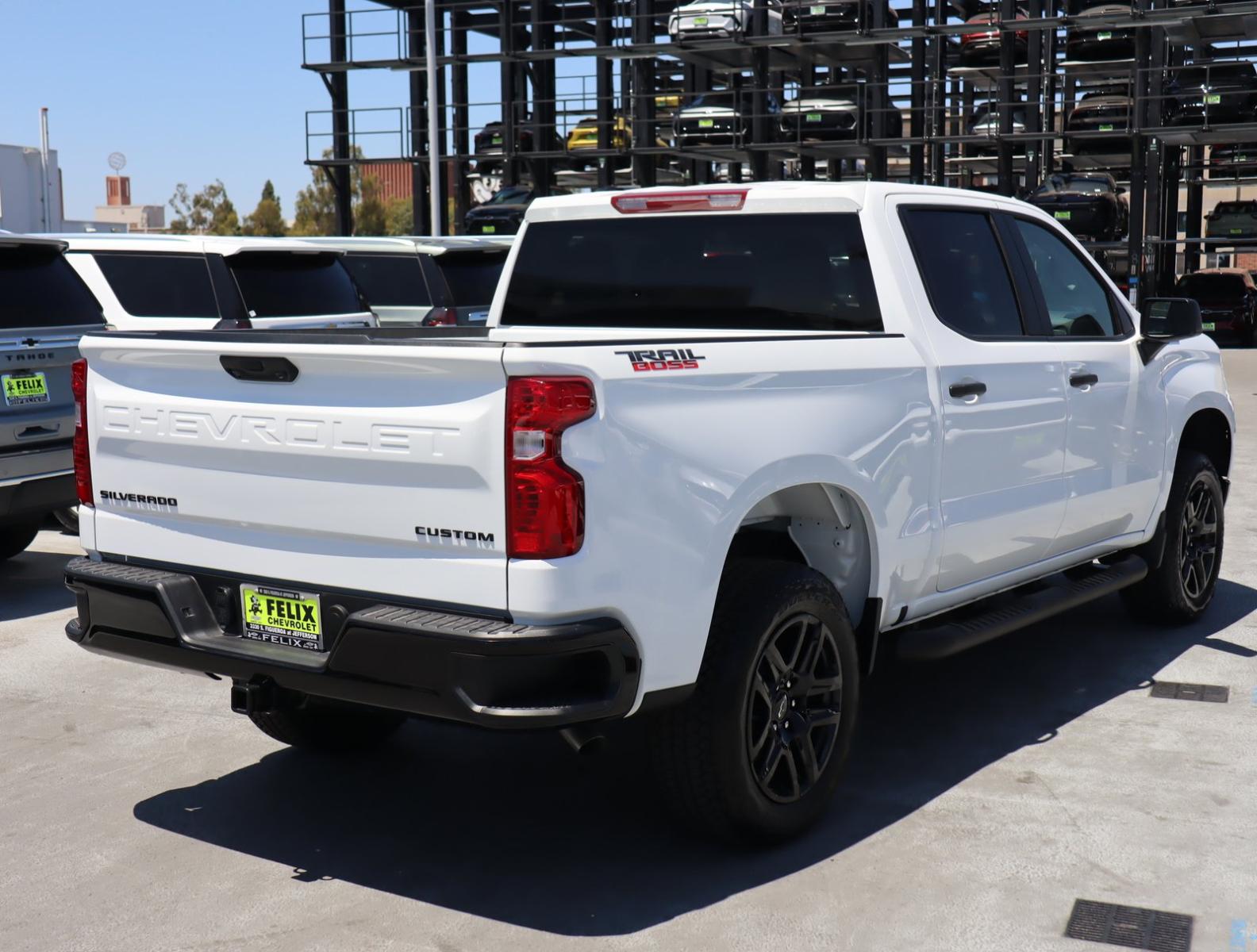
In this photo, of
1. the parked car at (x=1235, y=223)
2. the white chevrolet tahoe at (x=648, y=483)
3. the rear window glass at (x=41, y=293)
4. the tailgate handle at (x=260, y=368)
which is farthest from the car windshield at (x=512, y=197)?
the tailgate handle at (x=260, y=368)

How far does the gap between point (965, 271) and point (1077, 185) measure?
2161cm

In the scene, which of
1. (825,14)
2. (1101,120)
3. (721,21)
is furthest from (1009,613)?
(825,14)

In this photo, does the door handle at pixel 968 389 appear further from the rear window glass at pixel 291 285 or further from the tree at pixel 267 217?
the tree at pixel 267 217

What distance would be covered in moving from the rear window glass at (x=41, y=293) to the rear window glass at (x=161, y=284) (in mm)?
1744

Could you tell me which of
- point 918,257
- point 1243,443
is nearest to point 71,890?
point 918,257

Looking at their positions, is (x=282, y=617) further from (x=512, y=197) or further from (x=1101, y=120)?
(x=512, y=197)

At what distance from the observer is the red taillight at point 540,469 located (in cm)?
363

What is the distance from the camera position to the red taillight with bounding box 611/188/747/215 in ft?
17.4

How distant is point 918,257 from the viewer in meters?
5.25

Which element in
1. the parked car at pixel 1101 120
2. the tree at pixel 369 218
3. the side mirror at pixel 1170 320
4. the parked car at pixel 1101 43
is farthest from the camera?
the tree at pixel 369 218

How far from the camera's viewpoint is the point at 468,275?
1453 cm

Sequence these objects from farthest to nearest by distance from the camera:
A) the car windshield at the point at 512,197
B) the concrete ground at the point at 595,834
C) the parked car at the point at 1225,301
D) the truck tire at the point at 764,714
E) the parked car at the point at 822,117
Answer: the car windshield at the point at 512,197
the parked car at the point at 1225,301
the parked car at the point at 822,117
the truck tire at the point at 764,714
the concrete ground at the point at 595,834

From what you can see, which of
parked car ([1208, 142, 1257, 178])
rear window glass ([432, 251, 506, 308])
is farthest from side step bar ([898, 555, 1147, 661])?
parked car ([1208, 142, 1257, 178])

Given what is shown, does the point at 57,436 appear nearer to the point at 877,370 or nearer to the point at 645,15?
the point at 877,370
